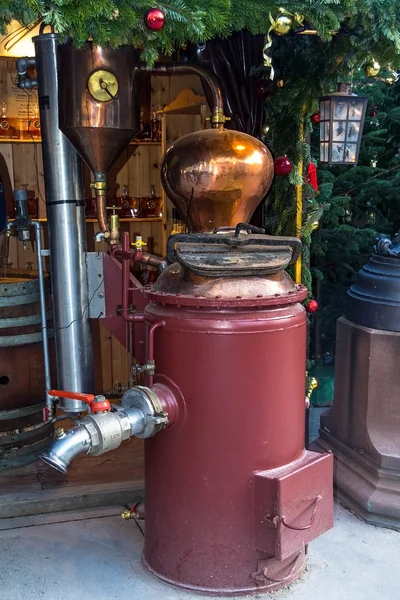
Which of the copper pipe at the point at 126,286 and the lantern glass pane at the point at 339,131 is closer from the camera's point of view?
the copper pipe at the point at 126,286

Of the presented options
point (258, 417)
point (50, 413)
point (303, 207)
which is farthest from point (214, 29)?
point (50, 413)

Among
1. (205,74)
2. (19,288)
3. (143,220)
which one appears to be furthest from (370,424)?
(143,220)

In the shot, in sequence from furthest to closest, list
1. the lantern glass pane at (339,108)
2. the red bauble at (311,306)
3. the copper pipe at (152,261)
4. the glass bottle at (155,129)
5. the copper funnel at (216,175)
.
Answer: the glass bottle at (155,129)
the red bauble at (311,306)
the lantern glass pane at (339,108)
the copper pipe at (152,261)
the copper funnel at (216,175)

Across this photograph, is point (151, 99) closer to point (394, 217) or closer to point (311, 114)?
point (311, 114)

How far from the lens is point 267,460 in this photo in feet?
8.60

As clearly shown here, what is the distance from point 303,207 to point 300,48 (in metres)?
0.80

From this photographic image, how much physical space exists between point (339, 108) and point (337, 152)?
213 mm

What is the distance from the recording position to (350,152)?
3316 mm

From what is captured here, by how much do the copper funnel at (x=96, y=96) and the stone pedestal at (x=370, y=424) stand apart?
1.62 meters

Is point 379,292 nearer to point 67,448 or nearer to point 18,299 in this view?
point 67,448

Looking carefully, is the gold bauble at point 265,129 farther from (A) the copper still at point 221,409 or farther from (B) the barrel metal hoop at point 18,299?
(B) the barrel metal hoop at point 18,299

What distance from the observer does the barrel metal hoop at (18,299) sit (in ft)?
12.1

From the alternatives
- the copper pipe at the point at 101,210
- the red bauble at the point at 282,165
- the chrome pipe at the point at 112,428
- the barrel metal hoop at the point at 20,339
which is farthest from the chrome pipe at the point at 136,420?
the red bauble at the point at 282,165

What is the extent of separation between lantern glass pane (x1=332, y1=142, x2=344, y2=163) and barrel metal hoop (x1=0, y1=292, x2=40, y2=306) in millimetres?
1818
